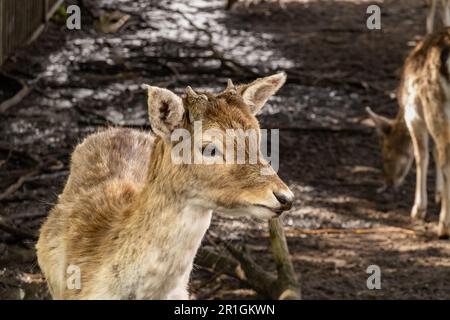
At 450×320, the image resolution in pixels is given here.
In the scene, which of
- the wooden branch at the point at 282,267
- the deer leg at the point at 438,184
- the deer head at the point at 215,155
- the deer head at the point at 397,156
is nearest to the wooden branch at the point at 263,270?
the wooden branch at the point at 282,267

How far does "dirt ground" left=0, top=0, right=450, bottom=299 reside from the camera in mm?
9148

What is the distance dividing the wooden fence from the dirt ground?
18 cm

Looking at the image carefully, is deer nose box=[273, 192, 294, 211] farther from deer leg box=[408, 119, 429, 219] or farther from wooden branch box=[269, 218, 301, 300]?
deer leg box=[408, 119, 429, 219]

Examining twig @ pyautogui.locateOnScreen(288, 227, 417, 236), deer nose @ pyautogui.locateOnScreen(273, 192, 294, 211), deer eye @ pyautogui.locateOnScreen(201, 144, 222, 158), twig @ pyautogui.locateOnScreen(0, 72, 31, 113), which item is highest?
deer eye @ pyautogui.locateOnScreen(201, 144, 222, 158)

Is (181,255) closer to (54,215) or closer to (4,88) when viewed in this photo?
(54,215)

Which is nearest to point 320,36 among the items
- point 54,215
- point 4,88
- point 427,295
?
point 4,88

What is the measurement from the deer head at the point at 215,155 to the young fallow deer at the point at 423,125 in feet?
16.2

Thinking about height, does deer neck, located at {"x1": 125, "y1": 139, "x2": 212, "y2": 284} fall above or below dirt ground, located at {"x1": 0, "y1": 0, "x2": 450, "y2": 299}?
above

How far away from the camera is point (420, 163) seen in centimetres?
1067

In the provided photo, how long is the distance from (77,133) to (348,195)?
2.89 m

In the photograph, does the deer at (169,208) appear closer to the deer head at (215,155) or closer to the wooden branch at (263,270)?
the deer head at (215,155)

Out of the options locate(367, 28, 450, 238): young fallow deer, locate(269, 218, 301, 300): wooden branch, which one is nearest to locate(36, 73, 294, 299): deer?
locate(269, 218, 301, 300): wooden branch

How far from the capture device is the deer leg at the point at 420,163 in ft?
34.8

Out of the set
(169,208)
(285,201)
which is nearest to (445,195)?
(169,208)
